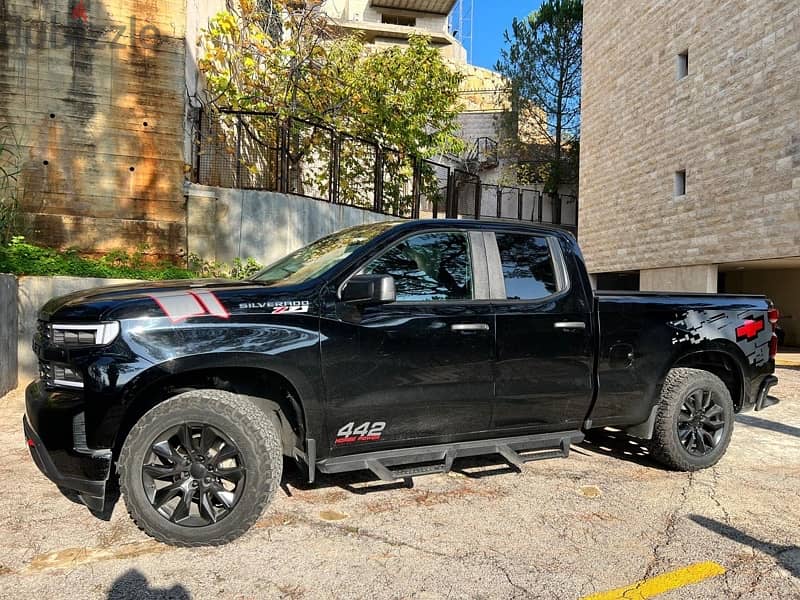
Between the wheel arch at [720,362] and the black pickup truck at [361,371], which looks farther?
the wheel arch at [720,362]

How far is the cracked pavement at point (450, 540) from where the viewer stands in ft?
9.04

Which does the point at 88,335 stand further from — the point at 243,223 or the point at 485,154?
the point at 485,154

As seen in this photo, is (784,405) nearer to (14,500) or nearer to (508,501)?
(508,501)

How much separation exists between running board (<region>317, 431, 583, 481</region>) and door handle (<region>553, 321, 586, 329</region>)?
2.56ft

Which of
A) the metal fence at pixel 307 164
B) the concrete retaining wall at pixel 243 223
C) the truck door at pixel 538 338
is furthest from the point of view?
the metal fence at pixel 307 164

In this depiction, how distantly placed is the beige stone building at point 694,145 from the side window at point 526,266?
1245 centimetres

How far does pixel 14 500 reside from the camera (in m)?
3.71

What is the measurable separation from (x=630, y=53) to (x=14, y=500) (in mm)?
21567

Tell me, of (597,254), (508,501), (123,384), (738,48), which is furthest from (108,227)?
(597,254)

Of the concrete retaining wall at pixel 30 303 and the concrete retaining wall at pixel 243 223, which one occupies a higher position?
the concrete retaining wall at pixel 243 223

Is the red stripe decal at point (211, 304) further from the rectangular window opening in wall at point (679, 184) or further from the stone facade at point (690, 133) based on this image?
the rectangular window opening in wall at point (679, 184)

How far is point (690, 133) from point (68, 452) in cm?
1830

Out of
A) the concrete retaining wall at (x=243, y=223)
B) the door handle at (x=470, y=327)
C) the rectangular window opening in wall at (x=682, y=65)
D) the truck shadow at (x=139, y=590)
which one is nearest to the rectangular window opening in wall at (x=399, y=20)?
the rectangular window opening in wall at (x=682, y=65)

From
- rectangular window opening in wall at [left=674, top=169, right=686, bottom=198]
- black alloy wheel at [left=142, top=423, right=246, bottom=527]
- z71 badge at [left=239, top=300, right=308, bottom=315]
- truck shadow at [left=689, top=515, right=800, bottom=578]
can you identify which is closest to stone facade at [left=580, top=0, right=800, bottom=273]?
rectangular window opening in wall at [left=674, top=169, right=686, bottom=198]
